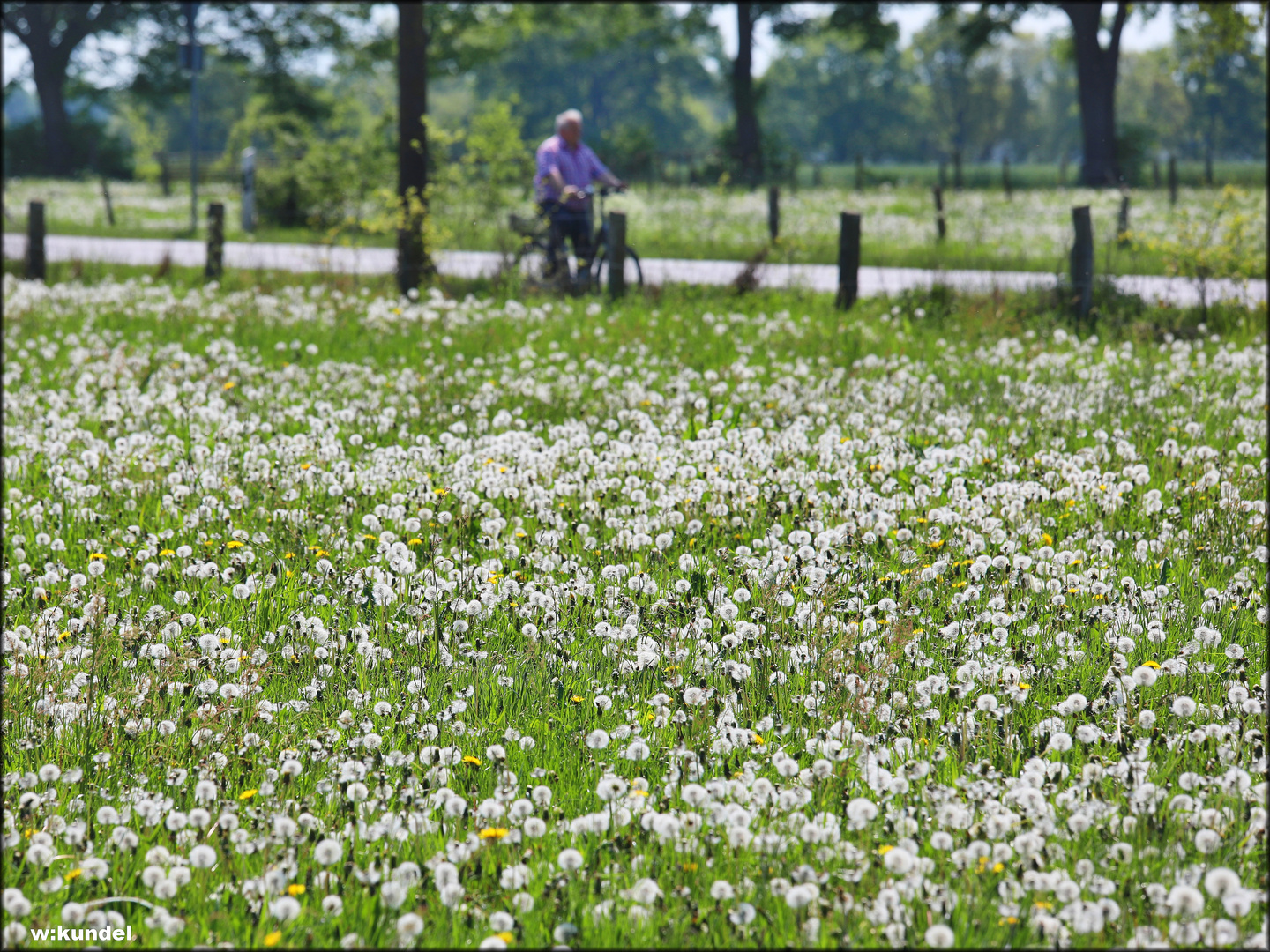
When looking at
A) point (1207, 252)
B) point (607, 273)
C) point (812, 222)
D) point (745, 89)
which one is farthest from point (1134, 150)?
point (607, 273)

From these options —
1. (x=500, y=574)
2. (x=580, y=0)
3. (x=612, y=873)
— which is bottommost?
(x=612, y=873)

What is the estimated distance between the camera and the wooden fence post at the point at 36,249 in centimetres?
1725

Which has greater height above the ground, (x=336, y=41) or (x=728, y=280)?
(x=336, y=41)

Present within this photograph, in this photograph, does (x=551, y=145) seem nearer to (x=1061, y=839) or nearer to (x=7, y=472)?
(x=7, y=472)

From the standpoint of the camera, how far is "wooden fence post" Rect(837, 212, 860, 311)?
12.6 metres

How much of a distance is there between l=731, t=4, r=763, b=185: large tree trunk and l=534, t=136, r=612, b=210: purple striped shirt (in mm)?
31882

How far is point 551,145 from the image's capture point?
1323 centimetres

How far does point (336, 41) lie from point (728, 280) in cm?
3829

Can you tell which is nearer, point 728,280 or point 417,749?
point 417,749

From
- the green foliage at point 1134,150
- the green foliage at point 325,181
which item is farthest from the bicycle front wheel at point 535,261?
the green foliage at point 1134,150

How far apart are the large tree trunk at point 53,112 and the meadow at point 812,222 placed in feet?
62.3

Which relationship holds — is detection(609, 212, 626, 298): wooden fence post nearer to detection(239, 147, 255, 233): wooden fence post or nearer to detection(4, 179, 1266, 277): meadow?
detection(4, 179, 1266, 277): meadow

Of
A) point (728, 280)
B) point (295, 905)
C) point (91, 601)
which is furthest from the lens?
point (728, 280)

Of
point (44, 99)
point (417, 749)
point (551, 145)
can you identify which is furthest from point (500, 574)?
point (44, 99)
